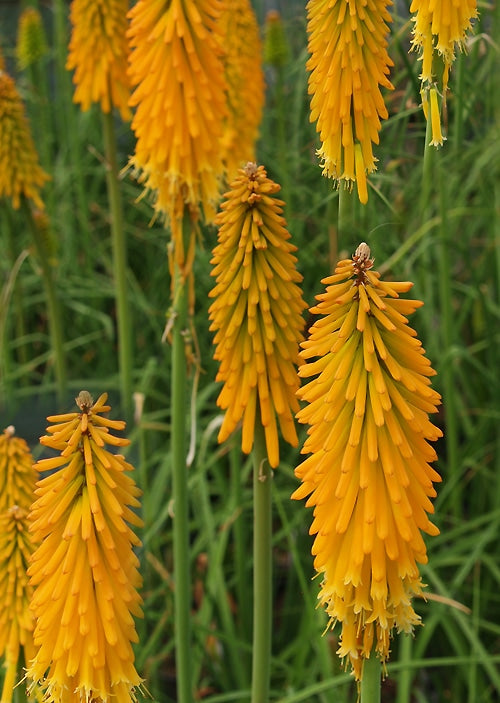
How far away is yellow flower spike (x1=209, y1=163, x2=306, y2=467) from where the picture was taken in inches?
61.7

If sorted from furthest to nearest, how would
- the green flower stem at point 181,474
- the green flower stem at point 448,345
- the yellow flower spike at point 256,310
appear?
the green flower stem at point 448,345
the green flower stem at point 181,474
the yellow flower spike at point 256,310

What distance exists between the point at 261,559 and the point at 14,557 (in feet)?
1.35

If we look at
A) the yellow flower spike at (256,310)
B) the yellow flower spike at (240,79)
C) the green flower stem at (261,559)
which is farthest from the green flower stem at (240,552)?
the yellow flower spike at (256,310)

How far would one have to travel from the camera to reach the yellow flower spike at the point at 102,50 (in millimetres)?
3055

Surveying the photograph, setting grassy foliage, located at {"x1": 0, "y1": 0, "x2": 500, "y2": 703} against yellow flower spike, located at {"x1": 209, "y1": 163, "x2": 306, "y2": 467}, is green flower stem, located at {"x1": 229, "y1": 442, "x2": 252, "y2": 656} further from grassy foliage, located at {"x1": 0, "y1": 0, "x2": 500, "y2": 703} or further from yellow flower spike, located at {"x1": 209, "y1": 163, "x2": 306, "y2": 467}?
yellow flower spike, located at {"x1": 209, "y1": 163, "x2": 306, "y2": 467}

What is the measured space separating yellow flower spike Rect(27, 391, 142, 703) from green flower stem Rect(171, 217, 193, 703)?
71cm

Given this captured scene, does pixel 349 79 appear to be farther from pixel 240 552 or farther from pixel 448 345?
pixel 240 552

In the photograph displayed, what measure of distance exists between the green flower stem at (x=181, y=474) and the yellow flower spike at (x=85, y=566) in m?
0.71

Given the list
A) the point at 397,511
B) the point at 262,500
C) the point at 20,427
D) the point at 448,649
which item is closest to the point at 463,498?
the point at 448,649

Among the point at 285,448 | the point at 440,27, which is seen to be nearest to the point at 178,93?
the point at 440,27

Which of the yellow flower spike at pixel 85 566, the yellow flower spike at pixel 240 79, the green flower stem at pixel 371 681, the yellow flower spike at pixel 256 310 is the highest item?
the yellow flower spike at pixel 240 79

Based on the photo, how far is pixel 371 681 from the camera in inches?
53.7

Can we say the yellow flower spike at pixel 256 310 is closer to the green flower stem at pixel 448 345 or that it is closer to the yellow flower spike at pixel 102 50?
the green flower stem at pixel 448 345

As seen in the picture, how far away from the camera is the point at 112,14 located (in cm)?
305
